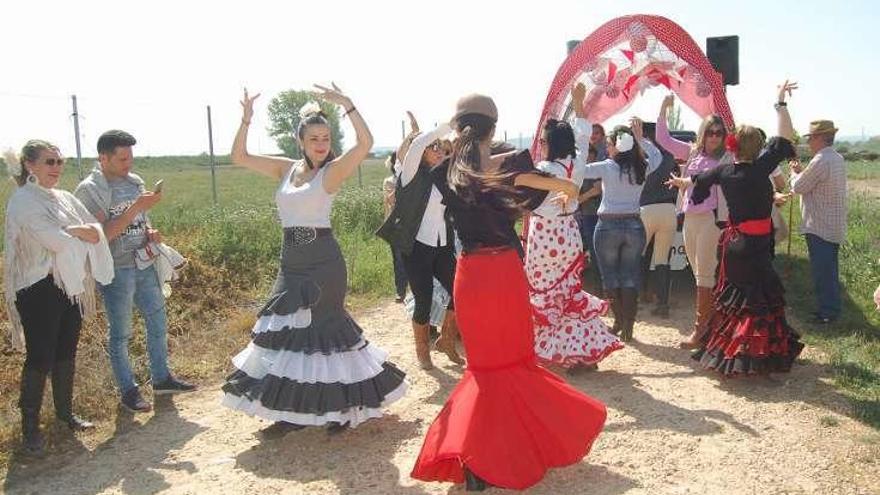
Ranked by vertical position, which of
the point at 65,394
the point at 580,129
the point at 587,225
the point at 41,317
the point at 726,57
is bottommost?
the point at 65,394

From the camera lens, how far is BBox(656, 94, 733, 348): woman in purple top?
5750mm

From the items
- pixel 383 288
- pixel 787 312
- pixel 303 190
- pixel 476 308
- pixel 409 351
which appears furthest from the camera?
pixel 383 288

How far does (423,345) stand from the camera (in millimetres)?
5879

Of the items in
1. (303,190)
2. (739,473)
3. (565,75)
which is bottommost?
(739,473)

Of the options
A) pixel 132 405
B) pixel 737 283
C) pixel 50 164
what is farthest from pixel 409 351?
pixel 50 164

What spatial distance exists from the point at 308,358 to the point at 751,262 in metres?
3.16

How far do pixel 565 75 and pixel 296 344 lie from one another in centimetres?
486

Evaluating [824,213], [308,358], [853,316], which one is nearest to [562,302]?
[308,358]

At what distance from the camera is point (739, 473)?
151 inches

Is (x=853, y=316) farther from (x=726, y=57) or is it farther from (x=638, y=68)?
(x=638, y=68)

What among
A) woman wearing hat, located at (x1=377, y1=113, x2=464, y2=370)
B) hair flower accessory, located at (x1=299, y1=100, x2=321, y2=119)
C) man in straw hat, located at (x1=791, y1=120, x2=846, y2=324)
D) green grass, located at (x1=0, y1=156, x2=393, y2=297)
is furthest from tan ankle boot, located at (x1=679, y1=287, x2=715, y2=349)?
green grass, located at (x1=0, y1=156, x2=393, y2=297)

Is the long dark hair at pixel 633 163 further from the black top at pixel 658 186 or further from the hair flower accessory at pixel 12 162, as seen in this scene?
the hair flower accessory at pixel 12 162

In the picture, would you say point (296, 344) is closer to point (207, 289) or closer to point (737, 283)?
point (737, 283)

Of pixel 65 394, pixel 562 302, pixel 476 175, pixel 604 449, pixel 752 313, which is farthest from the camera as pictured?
pixel 562 302
